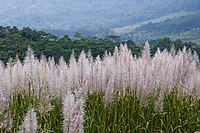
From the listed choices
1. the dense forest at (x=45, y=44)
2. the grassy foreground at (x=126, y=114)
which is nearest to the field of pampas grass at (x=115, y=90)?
the grassy foreground at (x=126, y=114)

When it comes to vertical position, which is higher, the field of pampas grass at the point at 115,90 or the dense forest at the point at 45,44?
the field of pampas grass at the point at 115,90

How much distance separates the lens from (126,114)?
5574 mm

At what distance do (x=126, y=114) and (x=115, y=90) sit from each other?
339 mm

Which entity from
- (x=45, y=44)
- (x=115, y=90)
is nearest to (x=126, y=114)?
(x=115, y=90)

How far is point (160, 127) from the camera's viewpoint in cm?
563

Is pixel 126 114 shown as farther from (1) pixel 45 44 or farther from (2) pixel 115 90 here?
(1) pixel 45 44

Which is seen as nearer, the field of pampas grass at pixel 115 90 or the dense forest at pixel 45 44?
the field of pampas grass at pixel 115 90

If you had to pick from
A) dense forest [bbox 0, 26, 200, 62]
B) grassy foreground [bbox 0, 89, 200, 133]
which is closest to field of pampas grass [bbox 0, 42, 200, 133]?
grassy foreground [bbox 0, 89, 200, 133]

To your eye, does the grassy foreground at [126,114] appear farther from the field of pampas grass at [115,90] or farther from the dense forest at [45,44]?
the dense forest at [45,44]

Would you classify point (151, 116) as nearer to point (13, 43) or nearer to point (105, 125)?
point (105, 125)

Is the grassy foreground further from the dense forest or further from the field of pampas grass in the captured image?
the dense forest

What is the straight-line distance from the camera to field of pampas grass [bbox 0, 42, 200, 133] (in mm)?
5191

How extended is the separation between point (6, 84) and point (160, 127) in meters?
2.10

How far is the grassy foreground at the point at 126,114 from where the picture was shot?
17.0 feet
